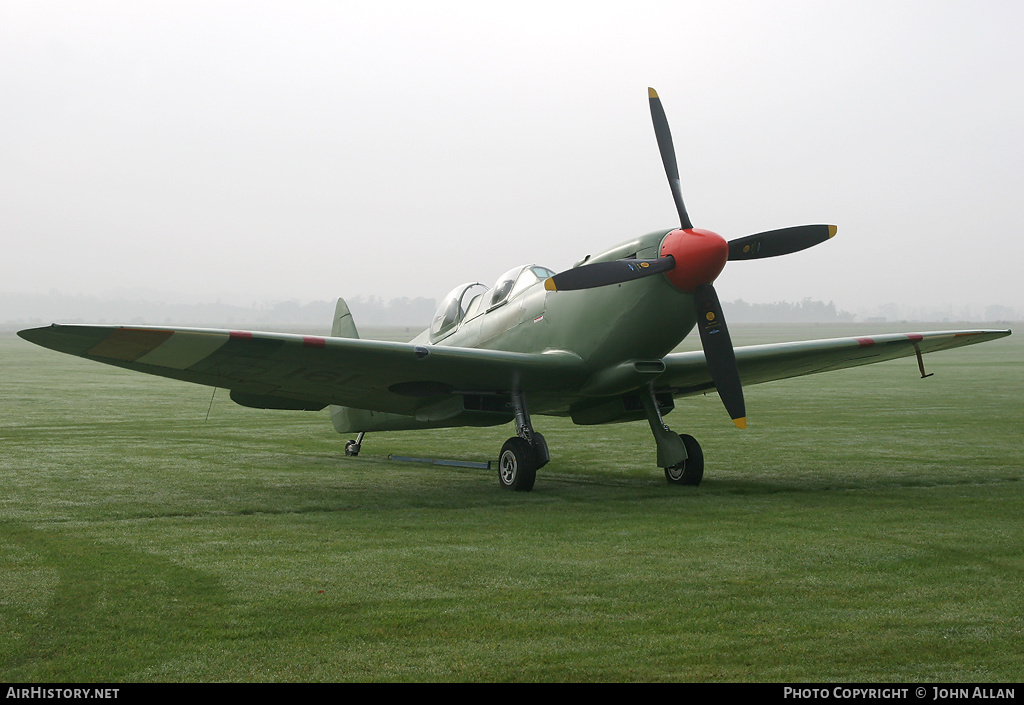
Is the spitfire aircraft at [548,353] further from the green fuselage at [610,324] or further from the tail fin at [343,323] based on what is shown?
the tail fin at [343,323]

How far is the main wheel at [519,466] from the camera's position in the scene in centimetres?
994

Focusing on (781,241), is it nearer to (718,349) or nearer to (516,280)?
(718,349)

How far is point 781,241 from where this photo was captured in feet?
32.8

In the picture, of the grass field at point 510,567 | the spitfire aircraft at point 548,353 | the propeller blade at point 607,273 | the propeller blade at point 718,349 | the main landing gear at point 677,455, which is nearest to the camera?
the grass field at point 510,567

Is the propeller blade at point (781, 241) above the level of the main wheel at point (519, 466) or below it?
above

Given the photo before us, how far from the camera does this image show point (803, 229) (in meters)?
9.97

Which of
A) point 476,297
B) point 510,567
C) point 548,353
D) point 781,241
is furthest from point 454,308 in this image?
point 510,567

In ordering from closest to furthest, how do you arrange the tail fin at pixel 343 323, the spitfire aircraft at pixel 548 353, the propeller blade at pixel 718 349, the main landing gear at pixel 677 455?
the spitfire aircraft at pixel 548 353 < the propeller blade at pixel 718 349 < the main landing gear at pixel 677 455 < the tail fin at pixel 343 323

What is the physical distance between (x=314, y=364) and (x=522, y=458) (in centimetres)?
245

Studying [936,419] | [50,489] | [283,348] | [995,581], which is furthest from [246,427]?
[995,581]

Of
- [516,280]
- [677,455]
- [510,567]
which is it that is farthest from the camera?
[516,280]

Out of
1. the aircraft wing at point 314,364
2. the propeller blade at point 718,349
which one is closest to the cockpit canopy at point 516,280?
the aircraft wing at point 314,364

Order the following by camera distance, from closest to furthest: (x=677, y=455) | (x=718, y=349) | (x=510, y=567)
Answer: (x=510, y=567), (x=718, y=349), (x=677, y=455)
